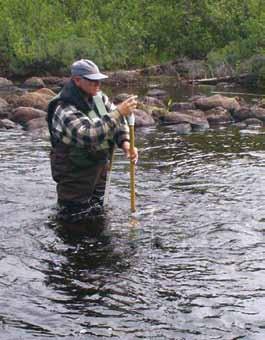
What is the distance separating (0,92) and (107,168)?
18947 mm

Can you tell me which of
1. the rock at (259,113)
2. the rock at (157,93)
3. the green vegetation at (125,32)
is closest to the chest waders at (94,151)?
the rock at (259,113)

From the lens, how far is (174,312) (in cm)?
639

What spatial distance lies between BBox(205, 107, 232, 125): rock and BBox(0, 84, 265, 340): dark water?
6722 mm

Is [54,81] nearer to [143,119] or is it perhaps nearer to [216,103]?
[216,103]

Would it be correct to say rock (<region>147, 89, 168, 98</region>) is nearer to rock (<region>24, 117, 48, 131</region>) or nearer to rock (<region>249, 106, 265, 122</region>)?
rock (<region>249, 106, 265, 122</region>)

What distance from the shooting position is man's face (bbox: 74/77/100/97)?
8.48 meters

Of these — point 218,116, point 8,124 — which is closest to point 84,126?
point 8,124

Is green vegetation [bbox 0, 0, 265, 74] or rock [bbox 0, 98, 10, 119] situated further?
green vegetation [bbox 0, 0, 265, 74]

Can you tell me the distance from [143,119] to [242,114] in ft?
10.0

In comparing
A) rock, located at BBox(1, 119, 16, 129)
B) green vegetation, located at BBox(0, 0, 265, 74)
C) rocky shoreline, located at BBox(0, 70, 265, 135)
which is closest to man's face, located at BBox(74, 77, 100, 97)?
rocky shoreline, located at BBox(0, 70, 265, 135)

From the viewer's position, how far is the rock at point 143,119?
18.8 m

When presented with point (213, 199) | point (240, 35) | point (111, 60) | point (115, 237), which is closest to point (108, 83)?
point (111, 60)

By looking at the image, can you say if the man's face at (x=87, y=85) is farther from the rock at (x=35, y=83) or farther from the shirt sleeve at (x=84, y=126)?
the rock at (x=35, y=83)

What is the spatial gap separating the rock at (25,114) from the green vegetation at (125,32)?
14.4 metres
